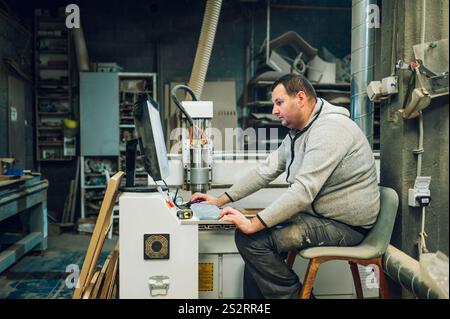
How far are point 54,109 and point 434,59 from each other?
461 centimetres

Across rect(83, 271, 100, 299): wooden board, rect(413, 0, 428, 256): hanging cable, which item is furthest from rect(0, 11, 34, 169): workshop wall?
rect(413, 0, 428, 256): hanging cable

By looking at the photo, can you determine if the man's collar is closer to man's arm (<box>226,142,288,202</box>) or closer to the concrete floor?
man's arm (<box>226,142,288,202</box>)

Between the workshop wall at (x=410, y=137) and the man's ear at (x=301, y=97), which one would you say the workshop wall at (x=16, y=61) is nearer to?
the man's ear at (x=301, y=97)

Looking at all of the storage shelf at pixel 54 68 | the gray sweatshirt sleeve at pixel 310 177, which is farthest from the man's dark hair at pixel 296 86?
the storage shelf at pixel 54 68

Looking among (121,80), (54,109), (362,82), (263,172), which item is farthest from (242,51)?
(263,172)

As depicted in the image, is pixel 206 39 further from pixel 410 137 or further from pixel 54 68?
pixel 54 68

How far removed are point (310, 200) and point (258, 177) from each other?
59 centimetres

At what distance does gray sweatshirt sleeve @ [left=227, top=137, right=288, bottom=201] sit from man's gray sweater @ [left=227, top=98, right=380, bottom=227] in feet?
0.89

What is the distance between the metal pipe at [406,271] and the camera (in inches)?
62.7

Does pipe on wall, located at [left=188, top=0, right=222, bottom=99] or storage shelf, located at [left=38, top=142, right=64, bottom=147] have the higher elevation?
pipe on wall, located at [left=188, top=0, right=222, bottom=99]

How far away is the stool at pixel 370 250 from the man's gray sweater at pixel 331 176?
0.04 m

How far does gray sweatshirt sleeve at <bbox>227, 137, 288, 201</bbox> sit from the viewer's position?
2.22 meters

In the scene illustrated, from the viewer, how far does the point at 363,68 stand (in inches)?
97.4
